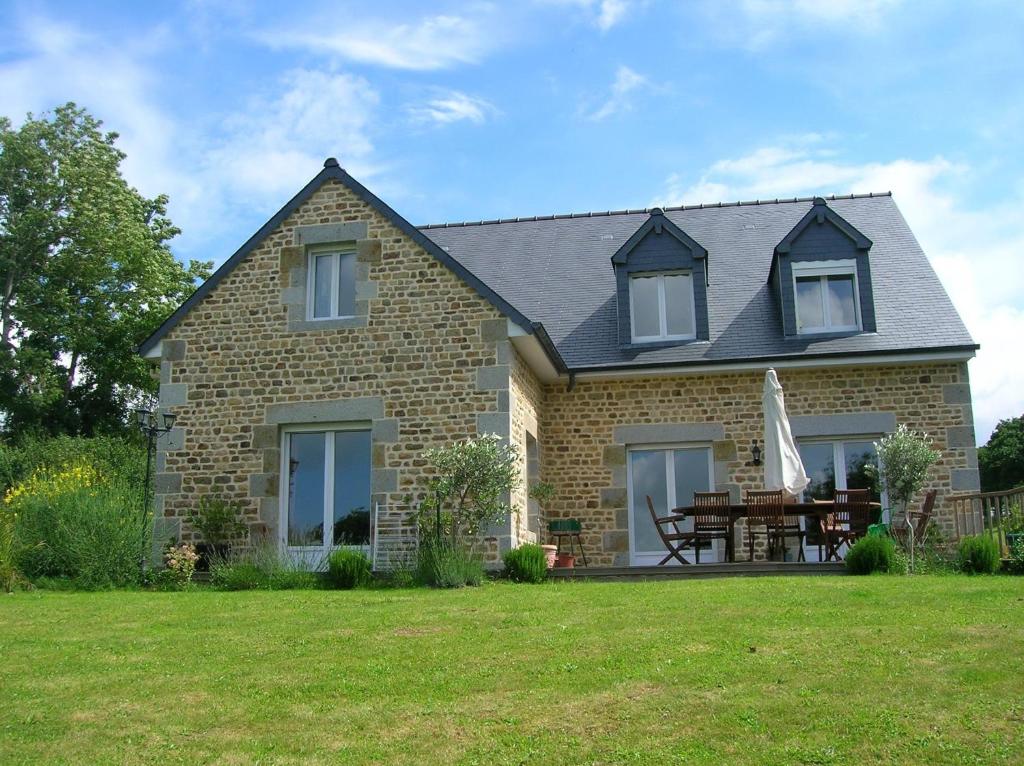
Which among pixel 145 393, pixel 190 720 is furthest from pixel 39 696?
pixel 145 393

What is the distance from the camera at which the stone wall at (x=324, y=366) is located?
538 inches

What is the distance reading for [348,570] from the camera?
1232 centimetres

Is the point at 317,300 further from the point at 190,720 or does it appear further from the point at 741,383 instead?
the point at 190,720

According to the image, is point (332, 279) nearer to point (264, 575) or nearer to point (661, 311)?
point (264, 575)

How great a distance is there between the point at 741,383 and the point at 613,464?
2236 mm

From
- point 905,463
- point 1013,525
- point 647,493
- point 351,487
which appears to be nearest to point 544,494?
point 647,493

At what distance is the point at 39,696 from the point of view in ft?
22.3

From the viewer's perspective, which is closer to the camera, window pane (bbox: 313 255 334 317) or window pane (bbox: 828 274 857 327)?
window pane (bbox: 313 255 334 317)

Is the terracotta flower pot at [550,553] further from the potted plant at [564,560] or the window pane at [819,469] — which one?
the window pane at [819,469]

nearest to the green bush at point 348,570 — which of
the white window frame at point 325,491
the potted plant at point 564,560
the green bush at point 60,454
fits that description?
the white window frame at point 325,491

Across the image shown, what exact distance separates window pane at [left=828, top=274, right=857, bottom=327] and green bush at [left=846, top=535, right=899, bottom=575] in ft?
16.0

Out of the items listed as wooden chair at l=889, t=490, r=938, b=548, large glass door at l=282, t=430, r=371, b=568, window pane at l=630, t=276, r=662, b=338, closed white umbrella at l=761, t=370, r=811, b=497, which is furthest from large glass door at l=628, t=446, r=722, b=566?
large glass door at l=282, t=430, r=371, b=568

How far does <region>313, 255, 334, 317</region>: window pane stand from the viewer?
14578 mm

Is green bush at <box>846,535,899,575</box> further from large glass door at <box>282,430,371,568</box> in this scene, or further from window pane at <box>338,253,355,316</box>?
window pane at <box>338,253,355,316</box>
